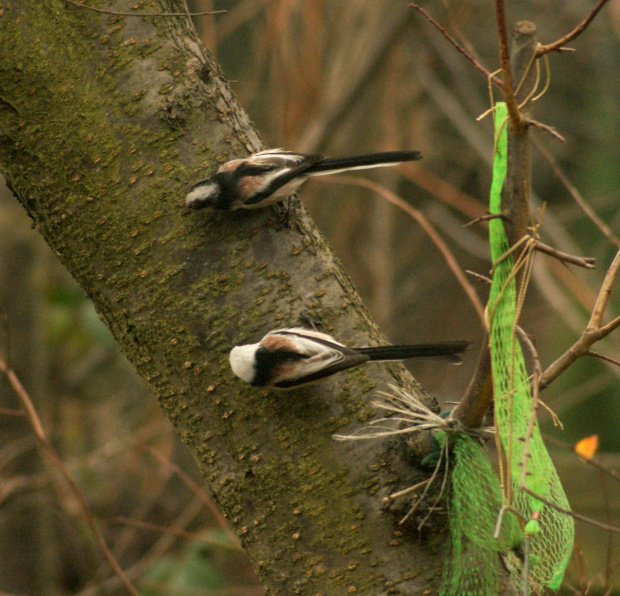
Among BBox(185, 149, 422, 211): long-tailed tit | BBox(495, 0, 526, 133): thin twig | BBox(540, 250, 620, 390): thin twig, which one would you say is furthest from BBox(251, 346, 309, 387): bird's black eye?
BBox(495, 0, 526, 133): thin twig

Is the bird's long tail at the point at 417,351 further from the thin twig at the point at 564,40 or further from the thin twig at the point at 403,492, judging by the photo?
the thin twig at the point at 564,40

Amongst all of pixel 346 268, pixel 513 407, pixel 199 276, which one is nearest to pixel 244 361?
pixel 199 276

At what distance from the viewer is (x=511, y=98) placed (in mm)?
794

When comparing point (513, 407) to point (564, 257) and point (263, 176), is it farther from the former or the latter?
point (263, 176)

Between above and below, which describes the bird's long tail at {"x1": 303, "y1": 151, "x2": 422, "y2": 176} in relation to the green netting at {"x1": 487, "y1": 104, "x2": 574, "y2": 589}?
above

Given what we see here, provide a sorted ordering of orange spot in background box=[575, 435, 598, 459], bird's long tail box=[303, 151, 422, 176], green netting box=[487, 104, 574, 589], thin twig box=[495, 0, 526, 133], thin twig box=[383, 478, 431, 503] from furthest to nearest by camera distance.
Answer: bird's long tail box=[303, 151, 422, 176] → orange spot in background box=[575, 435, 598, 459] → thin twig box=[383, 478, 431, 503] → green netting box=[487, 104, 574, 589] → thin twig box=[495, 0, 526, 133]

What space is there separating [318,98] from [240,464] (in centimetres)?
245

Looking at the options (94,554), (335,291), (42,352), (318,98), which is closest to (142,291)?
(335,291)

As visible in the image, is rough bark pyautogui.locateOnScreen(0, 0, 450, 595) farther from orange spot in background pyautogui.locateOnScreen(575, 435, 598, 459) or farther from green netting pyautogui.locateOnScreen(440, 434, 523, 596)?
orange spot in background pyautogui.locateOnScreen(575, 435, 598, 459)

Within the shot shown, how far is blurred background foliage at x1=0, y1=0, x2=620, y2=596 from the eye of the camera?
9.96ft

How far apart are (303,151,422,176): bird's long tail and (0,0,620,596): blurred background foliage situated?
33.1 inches

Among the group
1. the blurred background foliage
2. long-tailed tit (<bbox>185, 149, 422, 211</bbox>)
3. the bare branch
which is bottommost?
the blurred background foliage

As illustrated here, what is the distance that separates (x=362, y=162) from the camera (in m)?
1.40

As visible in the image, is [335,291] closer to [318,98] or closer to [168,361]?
[168,361]
